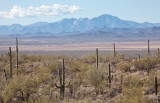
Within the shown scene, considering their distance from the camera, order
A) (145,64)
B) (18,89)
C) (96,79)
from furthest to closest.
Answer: (145,64) → (96,79) → (18,89)

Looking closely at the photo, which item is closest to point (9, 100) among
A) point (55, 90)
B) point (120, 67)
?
point (55, 90)

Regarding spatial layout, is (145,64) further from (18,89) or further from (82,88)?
(18,89)

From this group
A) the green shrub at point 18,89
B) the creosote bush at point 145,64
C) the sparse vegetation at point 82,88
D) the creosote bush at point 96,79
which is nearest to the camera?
the sparse vegetation at point 82,88

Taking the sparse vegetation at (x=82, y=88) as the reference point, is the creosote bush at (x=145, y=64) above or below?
above

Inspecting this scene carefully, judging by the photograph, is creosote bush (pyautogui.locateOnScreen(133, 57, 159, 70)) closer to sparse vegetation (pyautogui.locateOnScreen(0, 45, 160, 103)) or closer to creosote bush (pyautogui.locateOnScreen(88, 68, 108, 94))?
sparse vegetation (pyautogui.locateOnScreen(0, 45, 160, 103))

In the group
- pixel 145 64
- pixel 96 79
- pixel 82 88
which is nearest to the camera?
pixel 96 79

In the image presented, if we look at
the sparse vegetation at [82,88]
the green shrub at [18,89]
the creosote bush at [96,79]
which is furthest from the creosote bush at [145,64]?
the green shrub at [18,89]

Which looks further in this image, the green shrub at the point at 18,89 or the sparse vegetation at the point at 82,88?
the green shrub at the point at 18,89

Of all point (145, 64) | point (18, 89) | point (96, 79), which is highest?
point (145, 64)

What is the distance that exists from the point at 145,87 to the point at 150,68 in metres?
9.56

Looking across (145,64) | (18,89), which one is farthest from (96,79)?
(145,64)

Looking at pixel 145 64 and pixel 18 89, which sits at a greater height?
pixel 145 64

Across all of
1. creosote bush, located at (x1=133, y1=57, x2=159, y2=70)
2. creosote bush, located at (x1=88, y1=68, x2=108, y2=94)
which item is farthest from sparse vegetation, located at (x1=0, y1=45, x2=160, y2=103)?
creosote bush, located at (x1=133, y1=57, x2=159, y2=70)

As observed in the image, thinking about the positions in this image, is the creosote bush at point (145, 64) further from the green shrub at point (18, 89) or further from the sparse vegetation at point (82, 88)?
the green shrub at point (18, 89)
